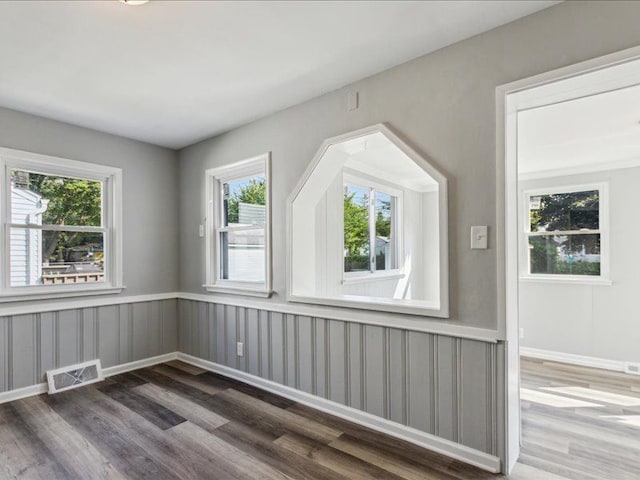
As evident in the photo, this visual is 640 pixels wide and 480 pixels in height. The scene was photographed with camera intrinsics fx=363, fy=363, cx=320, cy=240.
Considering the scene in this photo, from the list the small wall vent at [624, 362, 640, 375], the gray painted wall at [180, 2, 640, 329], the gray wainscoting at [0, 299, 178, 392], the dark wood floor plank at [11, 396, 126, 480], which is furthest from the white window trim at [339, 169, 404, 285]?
the small wall vent at [624, 362, 640, 375]

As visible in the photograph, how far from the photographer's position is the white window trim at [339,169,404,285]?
4043mm

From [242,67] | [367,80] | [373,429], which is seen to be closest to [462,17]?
[367,80]

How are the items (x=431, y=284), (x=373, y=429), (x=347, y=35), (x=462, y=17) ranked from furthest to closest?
(x=431, y=284) < (x=373, y=429) < (x=347, y=35) < (x=462, y=17)

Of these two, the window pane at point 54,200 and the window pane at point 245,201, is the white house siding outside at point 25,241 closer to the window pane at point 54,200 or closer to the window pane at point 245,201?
the window pane at point 54,200

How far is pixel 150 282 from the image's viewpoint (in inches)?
159

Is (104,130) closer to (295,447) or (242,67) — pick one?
(242,67)

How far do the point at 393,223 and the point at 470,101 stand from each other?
317 centimetres

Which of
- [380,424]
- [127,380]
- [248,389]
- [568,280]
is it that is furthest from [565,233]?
[127,380]

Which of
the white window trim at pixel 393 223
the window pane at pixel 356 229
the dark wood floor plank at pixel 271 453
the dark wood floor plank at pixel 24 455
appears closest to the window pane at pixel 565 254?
the white window trim at pixel 393 223

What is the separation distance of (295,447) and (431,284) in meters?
4.25

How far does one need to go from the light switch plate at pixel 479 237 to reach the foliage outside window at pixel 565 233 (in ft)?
10.3

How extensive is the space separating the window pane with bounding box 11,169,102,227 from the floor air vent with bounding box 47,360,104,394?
136 cm

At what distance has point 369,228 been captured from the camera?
4.63m

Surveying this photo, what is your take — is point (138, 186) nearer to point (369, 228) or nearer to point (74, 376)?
point (74, 376)
